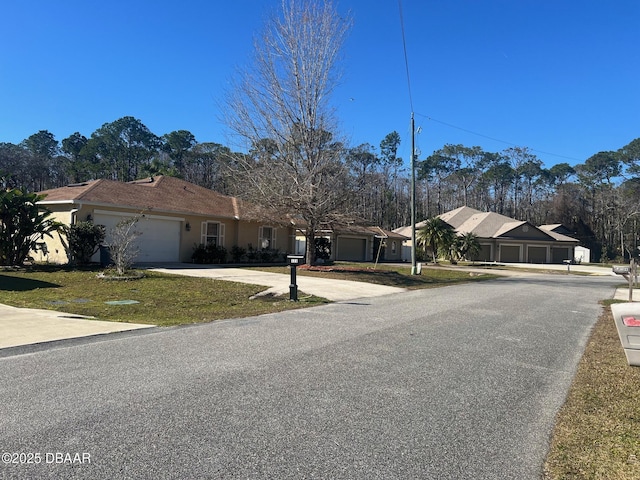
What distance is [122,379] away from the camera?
485 centimetres

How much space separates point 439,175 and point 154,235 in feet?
206

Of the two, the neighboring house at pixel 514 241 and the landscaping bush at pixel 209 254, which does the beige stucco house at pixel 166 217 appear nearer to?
the landscaping bush at pixel 209 254

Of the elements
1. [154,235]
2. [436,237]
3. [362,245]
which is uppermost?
[436,237]

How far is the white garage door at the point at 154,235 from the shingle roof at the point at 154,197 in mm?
Result: 591

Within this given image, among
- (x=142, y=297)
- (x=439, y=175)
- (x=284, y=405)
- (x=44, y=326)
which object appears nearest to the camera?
(x=284, y=405)

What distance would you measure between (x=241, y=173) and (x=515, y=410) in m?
18.4

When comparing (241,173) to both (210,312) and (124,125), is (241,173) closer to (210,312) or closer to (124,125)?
(210,312)

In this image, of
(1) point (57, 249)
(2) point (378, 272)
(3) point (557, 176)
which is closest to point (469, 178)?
(3) point (557, 176)

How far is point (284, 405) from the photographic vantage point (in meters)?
4.18

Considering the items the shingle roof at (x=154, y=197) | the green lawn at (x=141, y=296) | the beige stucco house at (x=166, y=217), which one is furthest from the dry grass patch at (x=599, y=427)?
the shingle roof at (x=154, y=197)

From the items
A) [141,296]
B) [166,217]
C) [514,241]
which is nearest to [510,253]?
Answer: [514,241]

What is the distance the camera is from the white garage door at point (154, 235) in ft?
66.0

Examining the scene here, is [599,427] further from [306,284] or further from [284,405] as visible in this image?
[306,284]

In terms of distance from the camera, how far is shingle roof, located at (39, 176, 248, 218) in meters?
19.9
